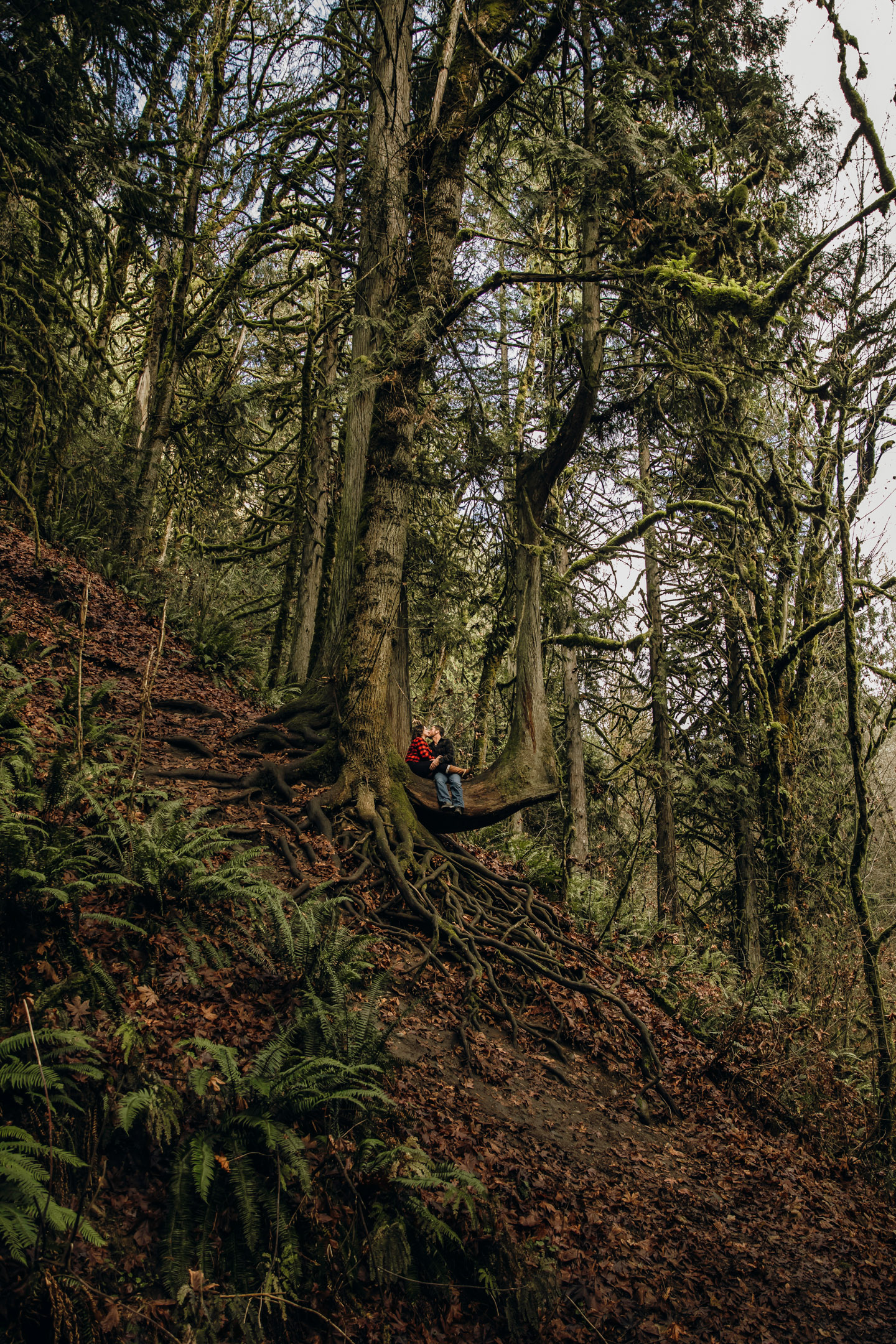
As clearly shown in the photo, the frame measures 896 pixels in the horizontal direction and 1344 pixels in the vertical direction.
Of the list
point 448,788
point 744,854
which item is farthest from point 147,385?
point 744,854

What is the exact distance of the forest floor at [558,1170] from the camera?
3.37 metres

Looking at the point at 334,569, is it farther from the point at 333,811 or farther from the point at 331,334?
the point at 331,334

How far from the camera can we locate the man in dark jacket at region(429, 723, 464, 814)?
281 inches

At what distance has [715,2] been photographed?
7949 mm

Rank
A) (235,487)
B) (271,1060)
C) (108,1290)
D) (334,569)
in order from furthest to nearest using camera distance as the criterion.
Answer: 1. (235,487)
2. (334,569)
3. (271,1060)
4. (108,1290)

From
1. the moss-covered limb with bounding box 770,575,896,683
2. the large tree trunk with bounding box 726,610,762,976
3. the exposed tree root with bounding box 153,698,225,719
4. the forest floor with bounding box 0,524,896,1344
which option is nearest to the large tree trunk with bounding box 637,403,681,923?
the large tree trunk with bounding box 726,610,762,976

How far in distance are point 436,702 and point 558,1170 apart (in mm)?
11121

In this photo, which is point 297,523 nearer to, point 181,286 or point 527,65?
point 181,286

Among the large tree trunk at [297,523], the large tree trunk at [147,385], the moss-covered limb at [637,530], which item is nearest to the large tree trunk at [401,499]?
the moss-covered limb at [637,530]

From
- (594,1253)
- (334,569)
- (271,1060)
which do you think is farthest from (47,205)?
(594,1253)

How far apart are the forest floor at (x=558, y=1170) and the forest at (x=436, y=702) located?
32 mm

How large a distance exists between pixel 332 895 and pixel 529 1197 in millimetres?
2419

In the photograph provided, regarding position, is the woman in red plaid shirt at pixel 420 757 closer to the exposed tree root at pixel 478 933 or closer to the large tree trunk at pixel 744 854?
the exposed tree root at pixel 478 933

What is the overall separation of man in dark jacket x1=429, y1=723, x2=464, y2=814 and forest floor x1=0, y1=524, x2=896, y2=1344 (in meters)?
1.38
